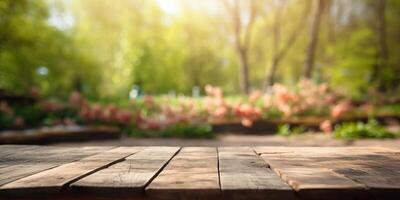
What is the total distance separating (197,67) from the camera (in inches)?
1227

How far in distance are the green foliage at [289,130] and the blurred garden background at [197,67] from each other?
0.10m

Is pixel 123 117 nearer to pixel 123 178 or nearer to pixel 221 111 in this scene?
pixel 221 111

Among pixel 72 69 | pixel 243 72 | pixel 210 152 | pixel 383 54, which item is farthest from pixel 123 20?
pixel 210 152

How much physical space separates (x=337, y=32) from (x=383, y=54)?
722 centimetres

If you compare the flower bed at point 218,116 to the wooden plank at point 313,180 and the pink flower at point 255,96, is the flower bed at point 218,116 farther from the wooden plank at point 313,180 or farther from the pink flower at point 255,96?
the wooden plank at point 313,180

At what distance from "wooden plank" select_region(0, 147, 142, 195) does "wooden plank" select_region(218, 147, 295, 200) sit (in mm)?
536

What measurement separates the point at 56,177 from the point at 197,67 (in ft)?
98.4

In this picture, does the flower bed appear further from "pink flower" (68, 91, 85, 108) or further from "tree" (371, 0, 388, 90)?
"tree" (371, 0, 388, 90)

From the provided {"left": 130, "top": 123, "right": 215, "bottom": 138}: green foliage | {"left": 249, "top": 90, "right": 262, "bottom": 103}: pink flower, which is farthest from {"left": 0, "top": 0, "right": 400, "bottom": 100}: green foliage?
{"left": 130, "top": 123, "right": 215, "bottom": 138}: green foliage

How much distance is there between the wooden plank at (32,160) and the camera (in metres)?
1.44

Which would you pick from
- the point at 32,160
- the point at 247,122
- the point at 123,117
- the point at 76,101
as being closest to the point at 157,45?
the point at 76,101

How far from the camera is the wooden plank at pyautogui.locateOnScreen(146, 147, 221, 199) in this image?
115 centimetres

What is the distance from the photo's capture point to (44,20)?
18906mm

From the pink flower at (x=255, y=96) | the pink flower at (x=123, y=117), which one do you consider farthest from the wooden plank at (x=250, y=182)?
the pink flower at (x=255, y=96)
